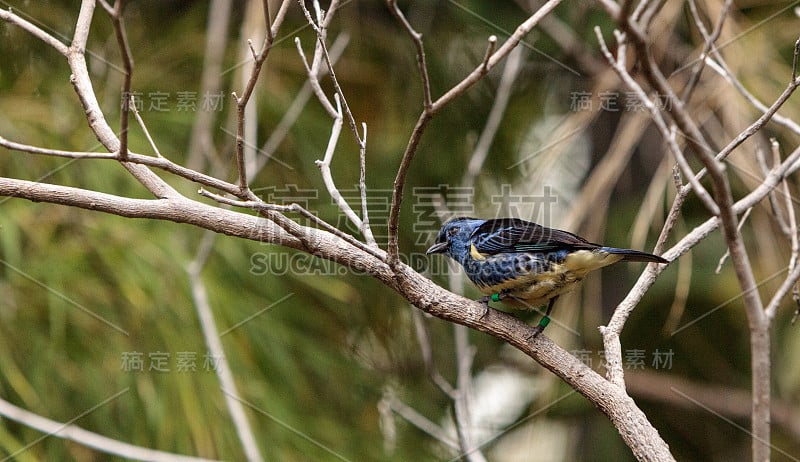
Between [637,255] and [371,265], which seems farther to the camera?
[637,255]

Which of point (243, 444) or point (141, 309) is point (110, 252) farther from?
point (243, 444)

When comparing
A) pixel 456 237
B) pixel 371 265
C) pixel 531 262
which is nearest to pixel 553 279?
pixel 531 262

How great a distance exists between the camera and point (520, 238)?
2.11m

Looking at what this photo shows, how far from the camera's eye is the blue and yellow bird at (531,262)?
77.0 inches

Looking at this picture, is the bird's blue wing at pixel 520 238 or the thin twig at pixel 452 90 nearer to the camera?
the thin twig at pixel 452 90

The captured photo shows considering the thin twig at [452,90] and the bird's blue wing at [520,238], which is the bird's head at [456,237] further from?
the thin twig at [452,90]

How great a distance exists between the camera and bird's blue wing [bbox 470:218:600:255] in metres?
1.98

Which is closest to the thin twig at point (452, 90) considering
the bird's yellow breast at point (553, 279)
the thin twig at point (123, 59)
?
the thin twig at point (123, 59)

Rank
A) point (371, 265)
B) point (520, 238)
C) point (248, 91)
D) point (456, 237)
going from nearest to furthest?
point (248, 91) → point (371, 265) → point (520, 238) → point (456, 237)

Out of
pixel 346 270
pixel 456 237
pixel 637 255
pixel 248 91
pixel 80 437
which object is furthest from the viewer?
pixel 346 270

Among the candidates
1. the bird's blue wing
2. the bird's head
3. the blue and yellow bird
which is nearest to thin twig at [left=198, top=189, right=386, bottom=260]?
the blue and yellow bird

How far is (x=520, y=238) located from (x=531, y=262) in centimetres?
13

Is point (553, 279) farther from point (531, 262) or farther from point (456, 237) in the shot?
point (456, 237)

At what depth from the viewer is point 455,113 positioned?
3184mm
